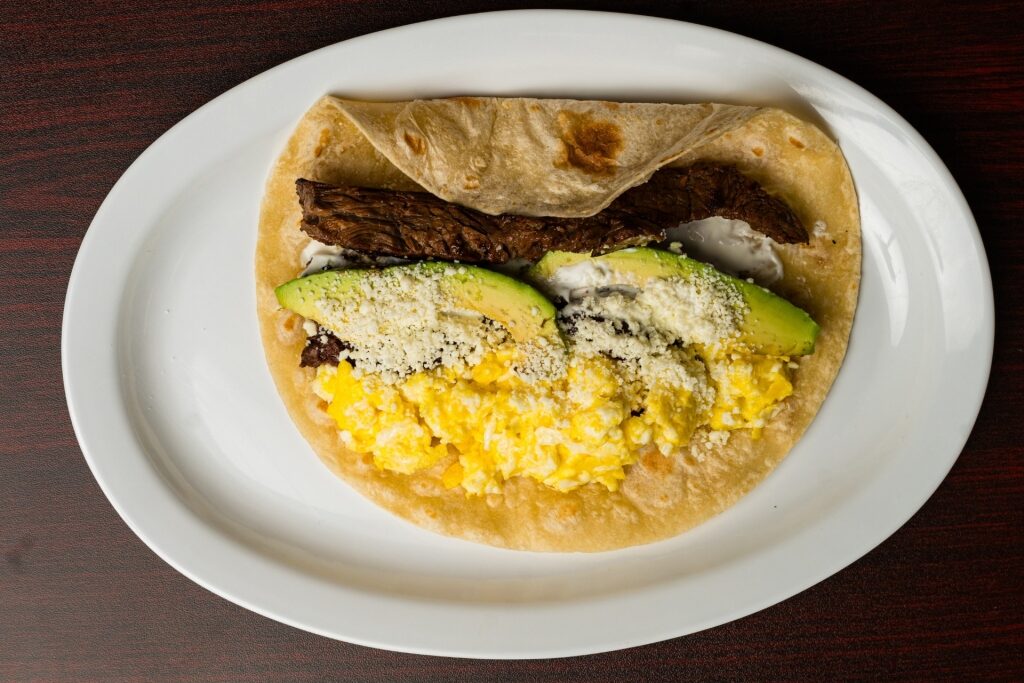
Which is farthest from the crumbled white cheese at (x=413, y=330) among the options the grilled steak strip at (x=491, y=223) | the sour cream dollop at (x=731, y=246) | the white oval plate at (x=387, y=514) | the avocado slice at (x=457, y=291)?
the sour cream dollop at (x=731, y=246)

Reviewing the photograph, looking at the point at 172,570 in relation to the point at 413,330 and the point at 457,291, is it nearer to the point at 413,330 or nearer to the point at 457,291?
the point at 413,330

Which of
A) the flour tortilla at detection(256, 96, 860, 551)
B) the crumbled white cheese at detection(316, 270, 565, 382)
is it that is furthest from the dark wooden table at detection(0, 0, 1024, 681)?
the crumbled white cheese at detection(316, 270, 565, 382)

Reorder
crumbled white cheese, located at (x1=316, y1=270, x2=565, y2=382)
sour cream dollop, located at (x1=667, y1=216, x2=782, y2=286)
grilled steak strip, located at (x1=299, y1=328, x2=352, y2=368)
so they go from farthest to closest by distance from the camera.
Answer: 1. sour cream dollop, located at (x1=667, y1=216, x2=782, y2=286)
2. grilled steak strip, located at (x1=299, y1=328, x2=352, y2=368)
3. crumbled white cheese, located at (x1=316, y1=270, x2=565, y2=382)

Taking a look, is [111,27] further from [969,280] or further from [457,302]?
[969,280]

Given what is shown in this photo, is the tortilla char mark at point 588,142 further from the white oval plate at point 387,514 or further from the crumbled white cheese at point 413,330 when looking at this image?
the crumbled white cheese at point 413,330

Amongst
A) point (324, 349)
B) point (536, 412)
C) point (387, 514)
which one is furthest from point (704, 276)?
point (387, 514)

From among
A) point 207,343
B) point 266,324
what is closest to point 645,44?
point 266,324

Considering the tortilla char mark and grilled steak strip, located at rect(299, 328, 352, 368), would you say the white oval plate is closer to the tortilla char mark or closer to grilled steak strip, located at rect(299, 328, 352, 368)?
the tortilla char mark
